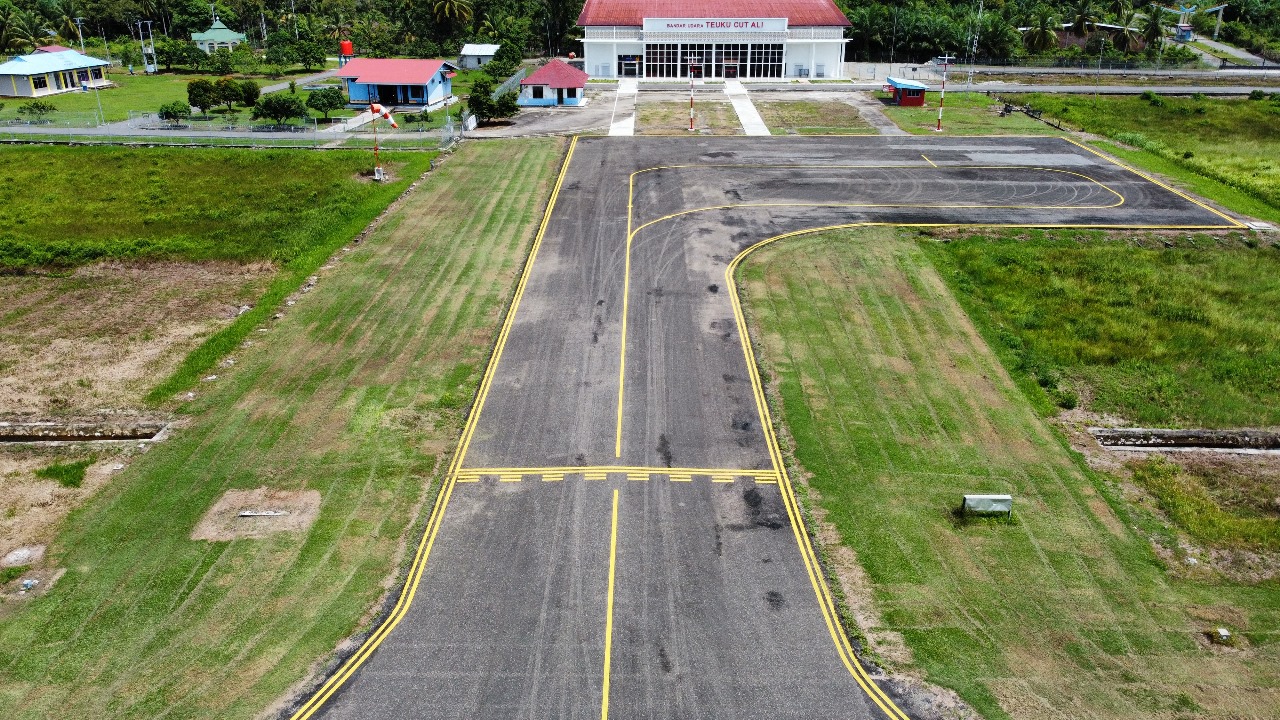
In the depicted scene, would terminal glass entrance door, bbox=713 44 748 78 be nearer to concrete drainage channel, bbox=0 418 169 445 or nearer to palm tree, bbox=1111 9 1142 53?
palm tree, bbox=1111 9 1142 53

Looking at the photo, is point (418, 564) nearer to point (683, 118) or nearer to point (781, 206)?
point (781, 206)

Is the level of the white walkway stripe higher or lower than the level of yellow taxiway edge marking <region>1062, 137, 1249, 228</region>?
higher

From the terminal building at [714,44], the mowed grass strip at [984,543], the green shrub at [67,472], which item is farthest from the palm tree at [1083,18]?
the green shrub at [67,472]

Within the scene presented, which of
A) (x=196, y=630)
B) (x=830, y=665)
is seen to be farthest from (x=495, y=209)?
(x=830, y=665)

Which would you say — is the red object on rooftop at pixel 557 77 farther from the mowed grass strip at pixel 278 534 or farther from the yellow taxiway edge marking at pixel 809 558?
the yellow taxiway edge marking at pixel 809 558

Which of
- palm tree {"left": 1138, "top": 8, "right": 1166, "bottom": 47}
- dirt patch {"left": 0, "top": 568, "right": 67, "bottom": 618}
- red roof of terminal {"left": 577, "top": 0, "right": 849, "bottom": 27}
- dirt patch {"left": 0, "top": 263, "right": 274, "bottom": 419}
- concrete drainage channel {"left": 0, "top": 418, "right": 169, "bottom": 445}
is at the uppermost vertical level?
red roof of terminal {"left": 577, "top": 0, "right": 849, "bottom": 27}

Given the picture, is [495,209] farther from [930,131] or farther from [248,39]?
[248,39]

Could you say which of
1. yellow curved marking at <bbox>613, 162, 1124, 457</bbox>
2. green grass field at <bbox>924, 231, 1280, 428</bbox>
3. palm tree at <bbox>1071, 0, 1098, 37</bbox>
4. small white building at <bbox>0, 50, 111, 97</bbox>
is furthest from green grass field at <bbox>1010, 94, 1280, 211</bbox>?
small white building at <bbox>0, 50, 111, 97</bbox>
